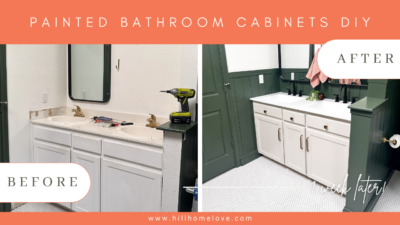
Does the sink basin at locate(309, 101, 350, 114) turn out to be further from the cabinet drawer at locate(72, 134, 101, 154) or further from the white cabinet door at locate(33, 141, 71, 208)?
the white cabinet door at locate(33, 141, 71, 208)

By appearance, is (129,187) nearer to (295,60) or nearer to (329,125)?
(329,125)

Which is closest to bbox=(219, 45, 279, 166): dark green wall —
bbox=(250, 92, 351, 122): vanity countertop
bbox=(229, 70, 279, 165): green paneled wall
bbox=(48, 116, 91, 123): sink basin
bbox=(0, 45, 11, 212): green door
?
bbox=(229, 70, 279, 165): green paneled wall

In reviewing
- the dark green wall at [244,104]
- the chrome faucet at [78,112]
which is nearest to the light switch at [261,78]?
the dark green wall at [244,104]

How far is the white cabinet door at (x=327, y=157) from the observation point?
7.14 feet

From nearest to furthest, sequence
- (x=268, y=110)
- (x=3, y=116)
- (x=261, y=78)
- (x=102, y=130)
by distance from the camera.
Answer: (x=102, y=130), (x=3, y=116), (x=268, y=110), (x=261, y=78)

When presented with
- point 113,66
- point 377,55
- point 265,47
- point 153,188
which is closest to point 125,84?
point 113,66

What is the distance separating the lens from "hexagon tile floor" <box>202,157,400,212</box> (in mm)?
2148

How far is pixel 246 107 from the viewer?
2.89 metres

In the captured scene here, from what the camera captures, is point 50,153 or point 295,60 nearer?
point 50,153

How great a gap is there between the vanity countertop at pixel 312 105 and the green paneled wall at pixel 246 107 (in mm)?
98

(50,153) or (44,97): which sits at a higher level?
(44,97)

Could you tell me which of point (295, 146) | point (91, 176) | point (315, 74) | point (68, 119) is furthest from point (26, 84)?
point (315, 74)

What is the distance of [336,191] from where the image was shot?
7.65ft

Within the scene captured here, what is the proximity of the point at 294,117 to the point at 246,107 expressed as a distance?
549 mm
